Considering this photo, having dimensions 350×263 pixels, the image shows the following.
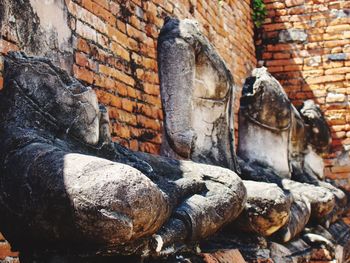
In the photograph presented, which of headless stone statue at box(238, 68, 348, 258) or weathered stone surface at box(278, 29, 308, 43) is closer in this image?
headless stone statue at box(238, 68, 348, 258)

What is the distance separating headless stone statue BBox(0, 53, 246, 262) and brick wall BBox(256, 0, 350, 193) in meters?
5.05

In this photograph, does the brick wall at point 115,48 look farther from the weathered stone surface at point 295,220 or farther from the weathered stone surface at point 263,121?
the weathered stone surface at point 295,220

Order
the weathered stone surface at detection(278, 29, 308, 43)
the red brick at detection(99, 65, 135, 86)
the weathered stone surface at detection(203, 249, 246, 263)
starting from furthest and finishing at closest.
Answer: the weathered stone surface at detection(278, 29, 308, 43)
the red brick at detection(99, 65, 135, 86)
the weathered stone surface at detection(203, 249, 246, 263)

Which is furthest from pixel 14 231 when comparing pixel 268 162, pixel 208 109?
pixel 268 162

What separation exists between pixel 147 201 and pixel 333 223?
10.9 feet

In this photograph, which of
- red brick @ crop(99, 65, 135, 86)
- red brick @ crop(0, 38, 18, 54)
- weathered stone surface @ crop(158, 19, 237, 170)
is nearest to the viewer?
red brick @ crop(0, 38, 18, 54)

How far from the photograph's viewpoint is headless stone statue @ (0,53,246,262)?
5.34ft

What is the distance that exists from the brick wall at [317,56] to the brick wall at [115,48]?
2.15 metres

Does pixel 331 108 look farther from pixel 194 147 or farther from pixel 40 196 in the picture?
pixel 40 196

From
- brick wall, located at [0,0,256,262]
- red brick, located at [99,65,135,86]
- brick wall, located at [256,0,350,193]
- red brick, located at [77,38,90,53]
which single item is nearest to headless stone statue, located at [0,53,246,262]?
brick wall, located at [0,0,256,262]

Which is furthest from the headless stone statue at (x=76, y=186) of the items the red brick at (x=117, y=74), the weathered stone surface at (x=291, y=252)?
the red brick at (x=117, y=74)

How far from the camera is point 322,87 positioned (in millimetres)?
7363

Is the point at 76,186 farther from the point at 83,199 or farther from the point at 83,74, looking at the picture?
the point at 83,74

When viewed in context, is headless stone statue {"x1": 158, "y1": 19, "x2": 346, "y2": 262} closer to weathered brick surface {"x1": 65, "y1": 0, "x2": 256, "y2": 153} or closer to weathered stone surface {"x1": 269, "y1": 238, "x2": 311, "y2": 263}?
weathered stone surface {"x1": 269, "y1": 238, "x2": 311, "y2": 263}
